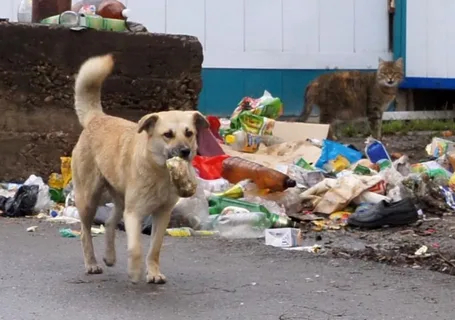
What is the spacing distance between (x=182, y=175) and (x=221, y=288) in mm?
673

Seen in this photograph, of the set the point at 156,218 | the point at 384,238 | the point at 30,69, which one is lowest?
the point at 384,238

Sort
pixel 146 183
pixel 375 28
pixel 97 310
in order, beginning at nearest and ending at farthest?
pixel 97 310 → pixel 146 183 → pixel 375 28

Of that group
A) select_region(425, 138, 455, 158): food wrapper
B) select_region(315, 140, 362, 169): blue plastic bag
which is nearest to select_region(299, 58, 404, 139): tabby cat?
select_region(425, 138, 455, 158): food wrapper

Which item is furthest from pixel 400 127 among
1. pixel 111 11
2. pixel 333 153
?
pixel 111 11

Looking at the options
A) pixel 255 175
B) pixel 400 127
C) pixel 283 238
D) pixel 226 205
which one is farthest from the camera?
pixel 400 127

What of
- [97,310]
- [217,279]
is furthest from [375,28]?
[97,310]

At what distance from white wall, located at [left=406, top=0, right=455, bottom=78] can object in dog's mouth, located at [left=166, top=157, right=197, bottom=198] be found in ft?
30.3

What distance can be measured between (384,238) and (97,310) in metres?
2.67

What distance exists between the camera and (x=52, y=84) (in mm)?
9023

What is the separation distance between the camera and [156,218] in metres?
5.38

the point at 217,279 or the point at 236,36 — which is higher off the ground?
the point at 236,36

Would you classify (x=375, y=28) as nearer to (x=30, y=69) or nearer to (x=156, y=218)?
(x=30, y=69)

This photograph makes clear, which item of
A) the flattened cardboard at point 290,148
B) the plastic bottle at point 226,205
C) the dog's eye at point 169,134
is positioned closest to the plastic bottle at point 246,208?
Result: the plastic bottle at point 226,205

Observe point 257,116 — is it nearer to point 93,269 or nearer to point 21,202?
point 21,202
